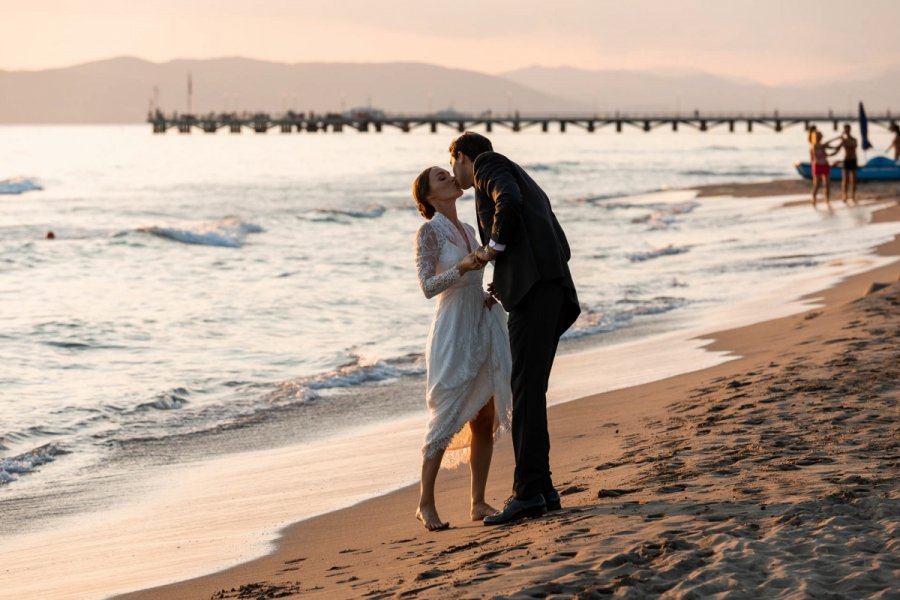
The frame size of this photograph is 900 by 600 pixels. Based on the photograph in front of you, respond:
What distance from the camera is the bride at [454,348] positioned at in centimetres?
534

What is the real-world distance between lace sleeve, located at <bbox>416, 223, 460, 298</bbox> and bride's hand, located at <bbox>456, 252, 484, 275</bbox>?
12cm

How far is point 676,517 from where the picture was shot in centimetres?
470

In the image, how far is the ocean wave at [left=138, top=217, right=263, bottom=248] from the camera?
2800cm

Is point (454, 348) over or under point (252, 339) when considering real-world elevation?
over

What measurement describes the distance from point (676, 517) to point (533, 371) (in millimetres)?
854

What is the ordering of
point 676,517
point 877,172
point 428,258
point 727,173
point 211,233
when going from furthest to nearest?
point 727,173
point 877,172
point 211,233
point 428,258
point 676,517

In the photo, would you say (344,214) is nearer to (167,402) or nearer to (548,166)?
(167,402)

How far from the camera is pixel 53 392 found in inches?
411

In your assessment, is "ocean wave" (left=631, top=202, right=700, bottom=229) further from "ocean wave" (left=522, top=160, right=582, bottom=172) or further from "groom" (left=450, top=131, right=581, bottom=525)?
"ocean wave" (left=522, top=160, right=582, bottom=172)

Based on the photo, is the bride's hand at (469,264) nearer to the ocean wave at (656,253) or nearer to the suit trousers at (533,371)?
the suit trousers at (533,371)

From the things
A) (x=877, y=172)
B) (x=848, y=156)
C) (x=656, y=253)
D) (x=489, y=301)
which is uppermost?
(x=848, y=156)

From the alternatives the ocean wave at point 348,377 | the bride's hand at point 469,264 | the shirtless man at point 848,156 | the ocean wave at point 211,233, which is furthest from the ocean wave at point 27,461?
the shirtless man at point 848,156

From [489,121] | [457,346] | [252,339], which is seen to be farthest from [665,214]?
[489,121]

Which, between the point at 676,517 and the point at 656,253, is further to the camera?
the point at 656,253
